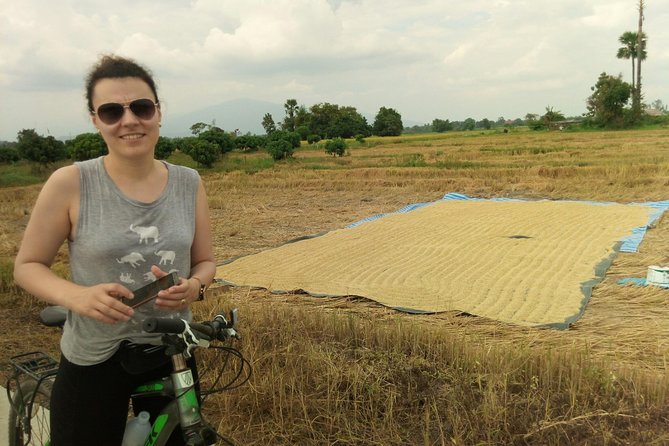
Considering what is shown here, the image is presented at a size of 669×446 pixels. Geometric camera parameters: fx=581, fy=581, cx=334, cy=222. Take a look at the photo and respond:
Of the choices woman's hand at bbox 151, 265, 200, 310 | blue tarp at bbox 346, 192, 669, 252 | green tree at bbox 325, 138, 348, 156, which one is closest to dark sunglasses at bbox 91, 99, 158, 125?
woman's hand at bbox 151, 265, 200, 310

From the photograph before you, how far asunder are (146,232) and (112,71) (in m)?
0.39

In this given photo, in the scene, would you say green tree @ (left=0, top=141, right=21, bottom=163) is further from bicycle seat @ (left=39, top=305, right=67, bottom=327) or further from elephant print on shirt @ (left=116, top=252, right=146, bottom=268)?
elephant print on shirt @ (left=116, top=252, right=146, bottom=268)

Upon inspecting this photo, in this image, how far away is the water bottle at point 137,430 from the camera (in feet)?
5.00

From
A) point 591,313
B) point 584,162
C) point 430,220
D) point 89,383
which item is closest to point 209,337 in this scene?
point 89,383

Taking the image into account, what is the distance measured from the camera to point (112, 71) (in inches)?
54.5

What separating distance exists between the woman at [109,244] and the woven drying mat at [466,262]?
11.7ft

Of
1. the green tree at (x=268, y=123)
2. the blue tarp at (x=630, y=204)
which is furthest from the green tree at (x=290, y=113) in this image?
the blue tarp at (x=630, y=204)

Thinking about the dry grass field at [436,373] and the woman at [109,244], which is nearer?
the woman at [109,244]

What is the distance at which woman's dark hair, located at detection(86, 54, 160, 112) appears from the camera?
1.38 metres

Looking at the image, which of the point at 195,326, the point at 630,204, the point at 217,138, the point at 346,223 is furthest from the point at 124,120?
the point at 217,138

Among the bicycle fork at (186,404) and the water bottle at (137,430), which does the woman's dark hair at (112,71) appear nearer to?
the bicycle fork at (186,404)

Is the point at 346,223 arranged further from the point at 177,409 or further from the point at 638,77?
the point at 638,77

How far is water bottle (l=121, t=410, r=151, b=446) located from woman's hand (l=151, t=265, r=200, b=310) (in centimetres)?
38

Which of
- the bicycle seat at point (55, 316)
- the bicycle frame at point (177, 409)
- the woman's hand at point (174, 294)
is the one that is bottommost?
the bicycle frame at point (177, 409)
